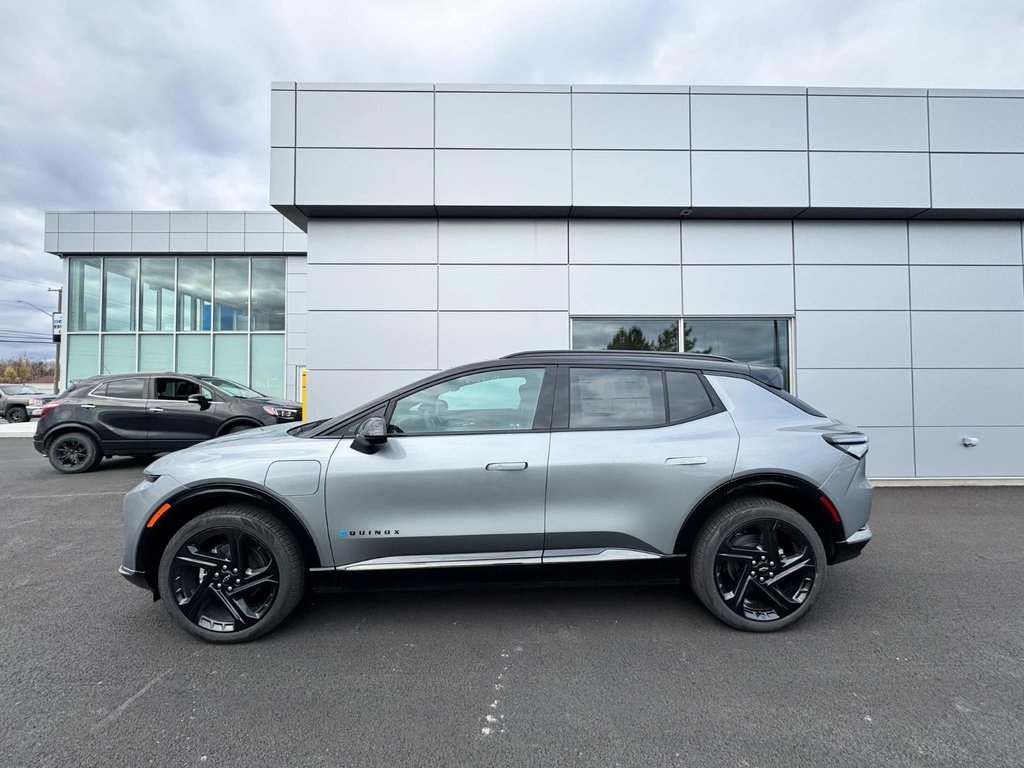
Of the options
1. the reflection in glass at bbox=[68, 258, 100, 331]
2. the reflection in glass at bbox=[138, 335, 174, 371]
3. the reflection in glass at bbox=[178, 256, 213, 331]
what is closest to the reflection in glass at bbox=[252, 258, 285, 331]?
the reflection in glass at bbox=[178, 256, 213, 331]

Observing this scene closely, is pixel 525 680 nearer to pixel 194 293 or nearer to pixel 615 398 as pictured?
pixel 615 398

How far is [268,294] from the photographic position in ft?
55.3

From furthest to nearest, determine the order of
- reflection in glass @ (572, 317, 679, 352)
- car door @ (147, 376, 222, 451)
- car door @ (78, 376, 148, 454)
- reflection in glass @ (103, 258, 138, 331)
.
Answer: reflection in glass @ (103, 258, 138, 331) < car door @ (147, 376, 222, 451) < car door @ (78, 376, 148, 454) < reflection in glass @ (572, 317, 679, 352)

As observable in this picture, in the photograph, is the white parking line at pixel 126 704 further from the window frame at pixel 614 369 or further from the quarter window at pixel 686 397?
the quarter window at pixel 686 397

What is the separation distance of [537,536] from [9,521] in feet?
20.2

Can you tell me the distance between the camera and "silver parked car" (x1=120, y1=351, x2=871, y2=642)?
8.78 ft

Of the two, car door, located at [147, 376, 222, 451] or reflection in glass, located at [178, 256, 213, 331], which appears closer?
car door, located at [147, 376, 222, 451]

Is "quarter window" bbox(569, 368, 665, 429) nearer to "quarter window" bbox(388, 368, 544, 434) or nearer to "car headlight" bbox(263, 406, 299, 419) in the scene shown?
"quarter window" bbox(388, 368, 544, 434)

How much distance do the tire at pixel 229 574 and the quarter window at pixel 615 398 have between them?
187 cm

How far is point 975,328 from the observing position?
6867 millimetres

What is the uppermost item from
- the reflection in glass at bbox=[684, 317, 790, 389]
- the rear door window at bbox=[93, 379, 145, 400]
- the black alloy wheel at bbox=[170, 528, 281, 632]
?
the reflection in glass at bbox=[684, 317, 790, 389]

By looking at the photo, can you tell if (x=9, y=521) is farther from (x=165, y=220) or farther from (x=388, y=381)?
(x=165, y=220)

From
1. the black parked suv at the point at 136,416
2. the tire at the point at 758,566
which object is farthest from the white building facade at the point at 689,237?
the tire at the point at 758,566

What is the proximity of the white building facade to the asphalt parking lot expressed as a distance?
397 cm
